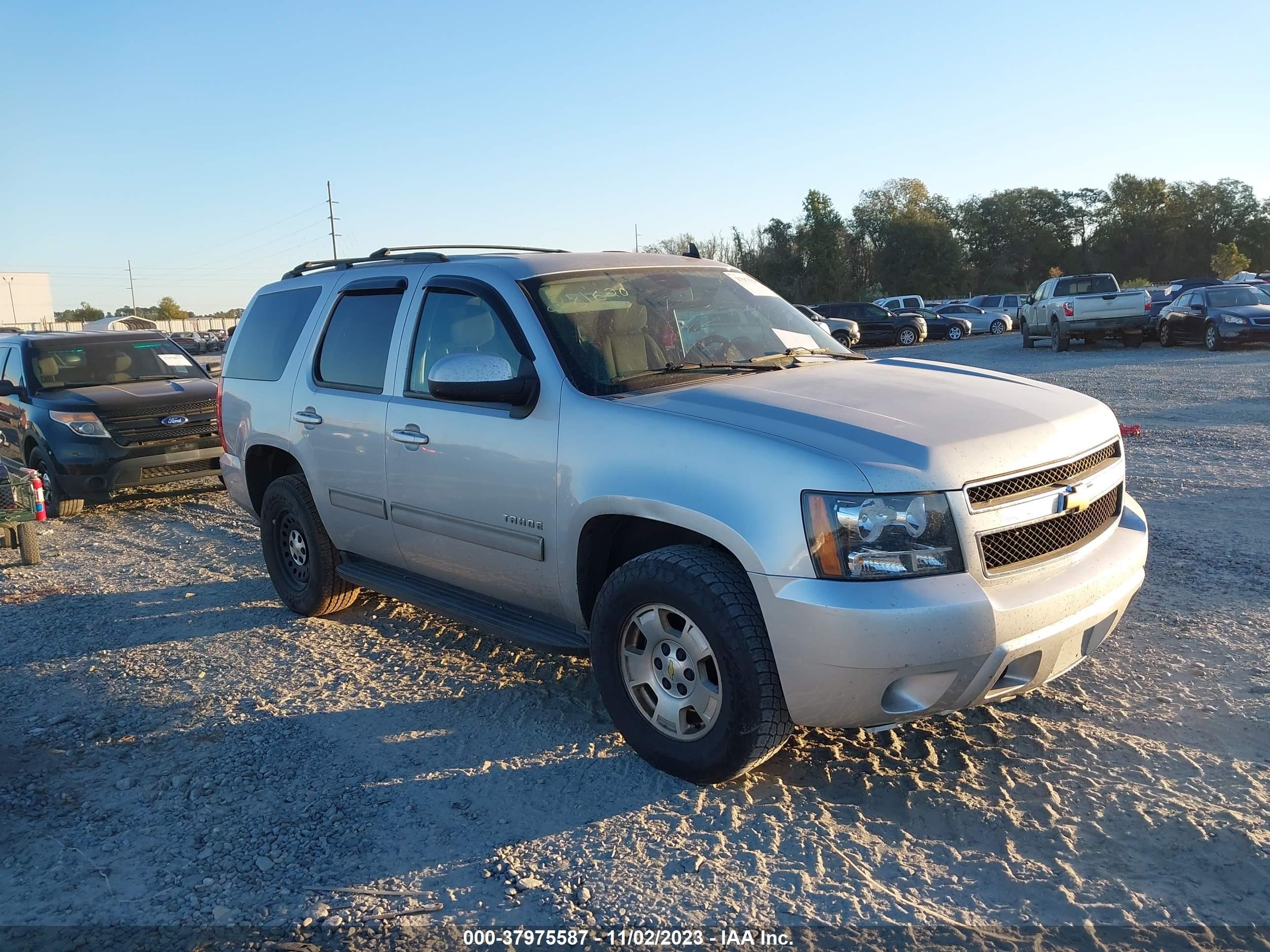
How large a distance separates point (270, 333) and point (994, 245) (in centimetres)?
7896

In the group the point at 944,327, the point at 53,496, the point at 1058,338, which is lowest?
the point at 53,496

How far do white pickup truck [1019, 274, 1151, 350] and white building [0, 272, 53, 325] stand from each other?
72.4 metres

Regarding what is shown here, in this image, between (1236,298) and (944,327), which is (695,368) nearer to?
(1236,298)

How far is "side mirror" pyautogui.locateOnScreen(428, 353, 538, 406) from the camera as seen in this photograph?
408 cm

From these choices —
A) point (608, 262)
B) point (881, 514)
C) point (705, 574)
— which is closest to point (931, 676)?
point (881, 514)

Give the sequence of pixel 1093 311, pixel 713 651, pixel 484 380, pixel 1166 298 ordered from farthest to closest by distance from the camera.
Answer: pixel 1166 298
pixel 1093 311
pixel 484 380
pixel 713 651

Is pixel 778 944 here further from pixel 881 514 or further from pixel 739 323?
pixel 739 323

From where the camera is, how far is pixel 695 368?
432 cm

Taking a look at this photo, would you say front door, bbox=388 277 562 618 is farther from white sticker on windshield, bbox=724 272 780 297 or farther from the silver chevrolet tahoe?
white sticker on windshield, bbox=724 272 780 297

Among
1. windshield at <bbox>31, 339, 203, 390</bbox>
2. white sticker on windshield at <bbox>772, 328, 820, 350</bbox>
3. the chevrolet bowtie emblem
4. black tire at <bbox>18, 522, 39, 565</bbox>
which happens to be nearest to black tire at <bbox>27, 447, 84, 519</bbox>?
windshield at <bbox>31, 339, 203, 390</bbox>

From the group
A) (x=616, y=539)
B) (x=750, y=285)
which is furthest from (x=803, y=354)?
(x=616, y=539)

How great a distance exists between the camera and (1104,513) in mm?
3902

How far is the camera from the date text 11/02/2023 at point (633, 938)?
9.18 ft

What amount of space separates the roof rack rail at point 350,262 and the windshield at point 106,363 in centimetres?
521
